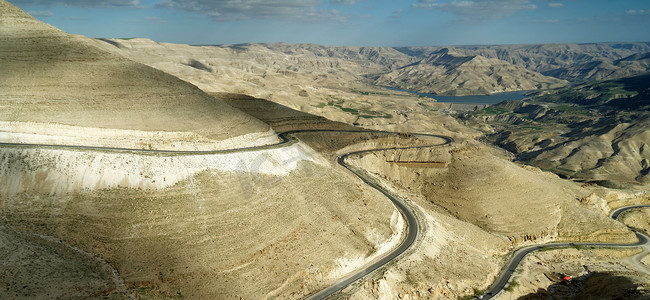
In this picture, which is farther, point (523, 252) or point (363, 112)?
point (363, 112)

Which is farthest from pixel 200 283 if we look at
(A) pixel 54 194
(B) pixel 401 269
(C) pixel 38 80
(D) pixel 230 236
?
(C) pixel 38 80

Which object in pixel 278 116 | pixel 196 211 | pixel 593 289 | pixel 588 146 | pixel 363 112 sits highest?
pixel 278 116

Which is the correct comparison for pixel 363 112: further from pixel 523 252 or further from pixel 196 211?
pixel 196 211

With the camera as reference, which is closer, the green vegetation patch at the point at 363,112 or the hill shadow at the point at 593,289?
the hill shadow at the point at 593,289

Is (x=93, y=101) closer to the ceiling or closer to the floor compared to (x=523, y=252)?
closer to the ceiling

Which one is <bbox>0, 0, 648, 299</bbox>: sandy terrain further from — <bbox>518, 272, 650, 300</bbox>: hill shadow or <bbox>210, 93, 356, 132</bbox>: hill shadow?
<bbox>210, 93, 356, 132</bbox>: hill shadow

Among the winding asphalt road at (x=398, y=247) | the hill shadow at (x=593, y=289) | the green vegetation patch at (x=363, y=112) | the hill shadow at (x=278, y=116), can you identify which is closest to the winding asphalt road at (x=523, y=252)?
the winding asphalt road at (x=398, y=247)

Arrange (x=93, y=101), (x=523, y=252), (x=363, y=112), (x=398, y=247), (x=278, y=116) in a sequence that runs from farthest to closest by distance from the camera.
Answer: (x=363, y=112) < (x=278, y=116) < (x=523, y=252) < (x=93, y=101) < (x=398, y=247)

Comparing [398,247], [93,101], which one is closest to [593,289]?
[398,247]

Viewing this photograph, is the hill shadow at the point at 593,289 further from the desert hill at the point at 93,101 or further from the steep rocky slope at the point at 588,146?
the steep rocky slope at the point at 588,146
